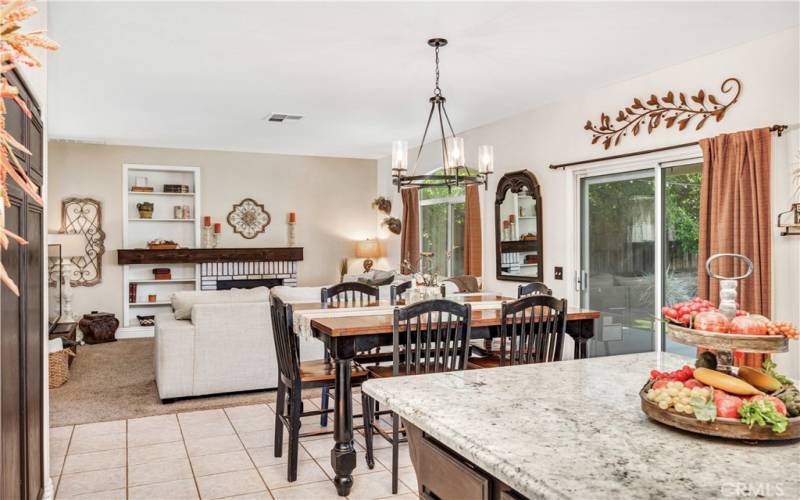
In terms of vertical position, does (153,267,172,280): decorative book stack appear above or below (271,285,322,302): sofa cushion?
above

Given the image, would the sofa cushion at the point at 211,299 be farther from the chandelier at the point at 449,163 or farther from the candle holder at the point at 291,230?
the candle holder at the point at 291,230

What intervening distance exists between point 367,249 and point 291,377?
221 inches

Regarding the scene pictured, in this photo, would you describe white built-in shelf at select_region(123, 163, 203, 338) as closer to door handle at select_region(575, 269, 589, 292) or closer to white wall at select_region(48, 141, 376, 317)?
white wall at select_region(48, 141, 376, 317)

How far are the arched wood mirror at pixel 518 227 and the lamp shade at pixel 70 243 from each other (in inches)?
194

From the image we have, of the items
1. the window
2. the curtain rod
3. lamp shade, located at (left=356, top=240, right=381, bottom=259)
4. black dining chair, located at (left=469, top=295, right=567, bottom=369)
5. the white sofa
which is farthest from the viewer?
lamp shade, located at (left=356, top=240, right=381, bottom=259)

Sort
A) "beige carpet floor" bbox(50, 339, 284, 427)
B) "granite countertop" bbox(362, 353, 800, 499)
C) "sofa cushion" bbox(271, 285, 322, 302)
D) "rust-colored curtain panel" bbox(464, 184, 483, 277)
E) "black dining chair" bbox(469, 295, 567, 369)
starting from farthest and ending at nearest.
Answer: "rust-colored curtain panel" bbox(464, 184, 483, 277) < "sofa cushion" bbox(271, 285, 322, 302) < "beige carpet floor" bbox(50, 339, 284, 427) < "black dining chair" bbox(469, 295, 567, 369) < "granite countertop" bbox(362, 353, 800, 499)

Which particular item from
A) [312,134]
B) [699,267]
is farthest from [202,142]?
[699,267]

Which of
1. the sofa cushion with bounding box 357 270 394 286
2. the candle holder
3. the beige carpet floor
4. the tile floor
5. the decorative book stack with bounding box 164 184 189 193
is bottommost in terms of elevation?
the tile floor

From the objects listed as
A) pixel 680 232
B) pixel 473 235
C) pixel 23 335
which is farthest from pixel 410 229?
pixel 23 335

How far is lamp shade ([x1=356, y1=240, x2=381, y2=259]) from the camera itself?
8836mm

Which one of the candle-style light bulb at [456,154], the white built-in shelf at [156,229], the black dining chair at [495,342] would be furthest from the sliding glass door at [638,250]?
the white built-in shelf at [156,229]

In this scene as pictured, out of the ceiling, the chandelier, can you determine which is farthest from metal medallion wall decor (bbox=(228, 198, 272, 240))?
the chandelier

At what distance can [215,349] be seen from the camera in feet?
15.7

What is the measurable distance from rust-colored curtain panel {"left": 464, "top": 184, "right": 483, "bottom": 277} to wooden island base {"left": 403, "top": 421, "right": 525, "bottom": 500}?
506cm
